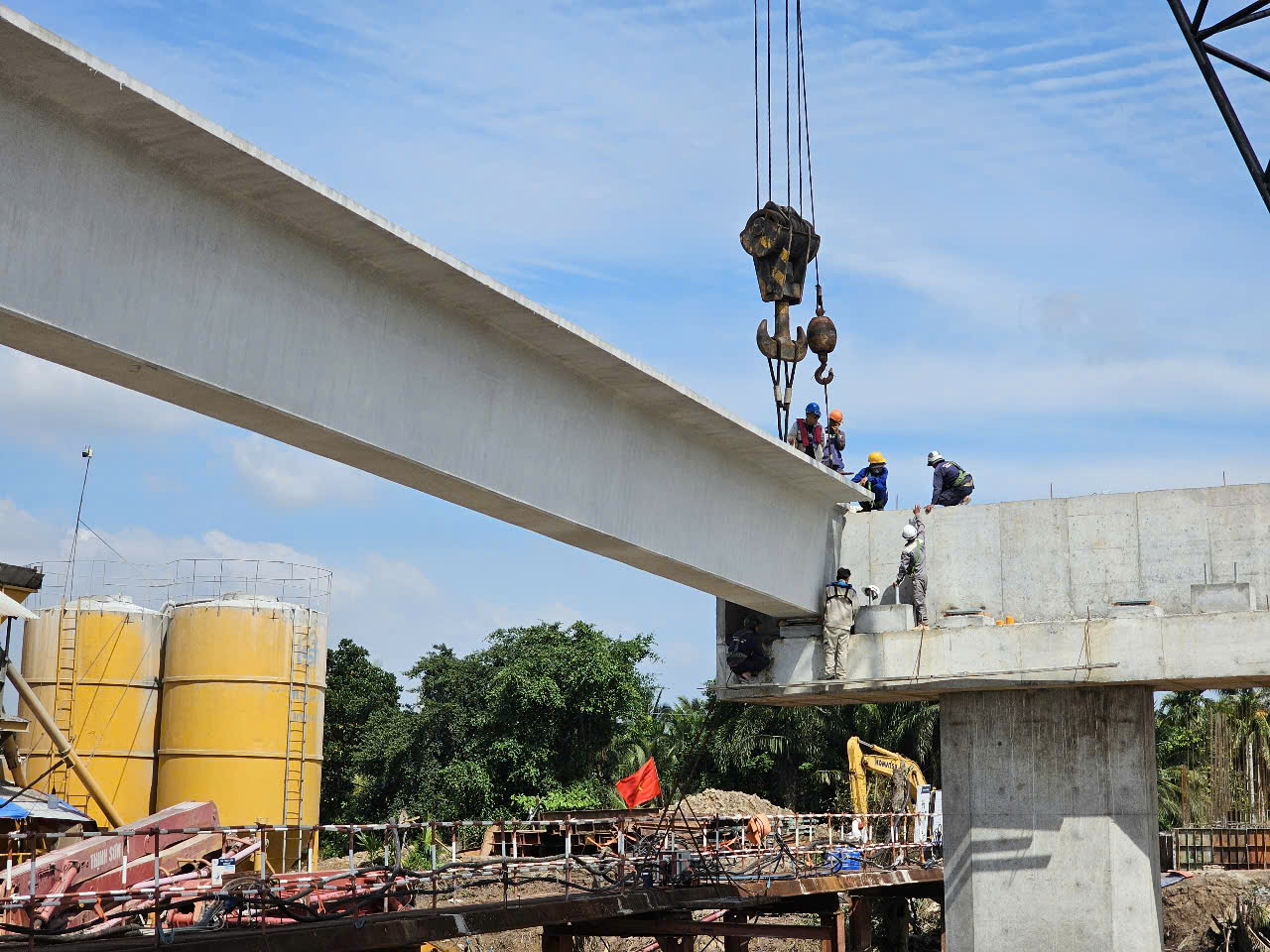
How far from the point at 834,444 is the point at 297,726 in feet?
66.8

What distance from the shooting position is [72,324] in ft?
34.5

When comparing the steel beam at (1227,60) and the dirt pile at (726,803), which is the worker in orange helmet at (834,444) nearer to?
the steel beam at (1227,60)

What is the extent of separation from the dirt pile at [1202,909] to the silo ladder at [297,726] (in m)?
21.3

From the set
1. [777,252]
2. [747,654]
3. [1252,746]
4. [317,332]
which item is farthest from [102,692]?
[1252,746]

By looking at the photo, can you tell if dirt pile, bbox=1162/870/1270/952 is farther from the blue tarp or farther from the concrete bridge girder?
the blue tarp

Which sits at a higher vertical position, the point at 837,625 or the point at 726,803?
the point at 837,625

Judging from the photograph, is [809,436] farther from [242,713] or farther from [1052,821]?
[242,713]

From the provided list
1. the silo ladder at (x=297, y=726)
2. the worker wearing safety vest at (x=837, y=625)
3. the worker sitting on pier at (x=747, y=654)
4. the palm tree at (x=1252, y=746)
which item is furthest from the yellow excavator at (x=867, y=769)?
the palm tree at (x=1252, y=746)

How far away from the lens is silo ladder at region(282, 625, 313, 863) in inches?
1458

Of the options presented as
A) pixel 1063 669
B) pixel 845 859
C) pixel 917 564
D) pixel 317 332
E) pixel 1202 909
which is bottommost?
pixel 1202 909

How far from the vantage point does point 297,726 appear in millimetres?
37719

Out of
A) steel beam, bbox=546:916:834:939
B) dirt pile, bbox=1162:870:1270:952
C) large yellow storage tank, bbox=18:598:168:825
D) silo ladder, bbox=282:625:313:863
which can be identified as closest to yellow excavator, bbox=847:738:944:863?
dirt pile, bbox=1162:870:1270:952

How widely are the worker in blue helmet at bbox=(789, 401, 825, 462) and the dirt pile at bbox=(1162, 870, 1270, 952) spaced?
19.7 metres

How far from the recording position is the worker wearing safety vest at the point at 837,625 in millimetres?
20562
